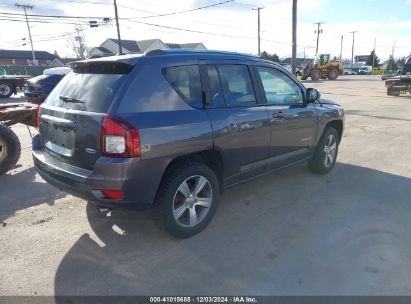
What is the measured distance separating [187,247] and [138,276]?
62 cm

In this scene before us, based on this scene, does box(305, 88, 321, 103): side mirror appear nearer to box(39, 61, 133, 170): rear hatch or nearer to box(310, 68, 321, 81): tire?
box(39, 61, 133, 170): rear hatch

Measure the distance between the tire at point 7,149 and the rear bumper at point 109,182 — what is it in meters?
2.82

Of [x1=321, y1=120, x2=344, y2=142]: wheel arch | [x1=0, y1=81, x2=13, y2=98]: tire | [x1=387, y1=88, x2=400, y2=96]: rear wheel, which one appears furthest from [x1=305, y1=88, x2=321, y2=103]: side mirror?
[x1=0, y1=81, x2=13, y2=98]: tire

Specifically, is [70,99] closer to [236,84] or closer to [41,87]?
[236,84]

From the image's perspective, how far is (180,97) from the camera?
3.43 meters

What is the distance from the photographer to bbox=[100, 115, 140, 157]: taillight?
9.75 feet

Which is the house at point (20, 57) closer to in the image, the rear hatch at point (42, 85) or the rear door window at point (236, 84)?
the rear hatch at point (42, 85)

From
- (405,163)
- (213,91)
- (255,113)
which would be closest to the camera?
(213,91)

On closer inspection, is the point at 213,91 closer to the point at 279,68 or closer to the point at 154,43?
the point at 279,68

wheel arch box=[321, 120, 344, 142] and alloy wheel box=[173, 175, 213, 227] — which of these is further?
wheel arch box=[321, 120, 344, 142]

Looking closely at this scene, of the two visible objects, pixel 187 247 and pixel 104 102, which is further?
pixel 187 247

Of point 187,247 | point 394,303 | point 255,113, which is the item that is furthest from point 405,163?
point 187,247

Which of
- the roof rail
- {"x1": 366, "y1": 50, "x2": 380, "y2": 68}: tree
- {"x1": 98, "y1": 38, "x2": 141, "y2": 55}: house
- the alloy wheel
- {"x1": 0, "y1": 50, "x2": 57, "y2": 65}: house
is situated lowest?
{"x1": 366, "y1": 50, "x2": 380, "y2": 68}: tree

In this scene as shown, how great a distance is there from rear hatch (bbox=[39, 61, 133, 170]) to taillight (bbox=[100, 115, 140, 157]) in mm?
72
